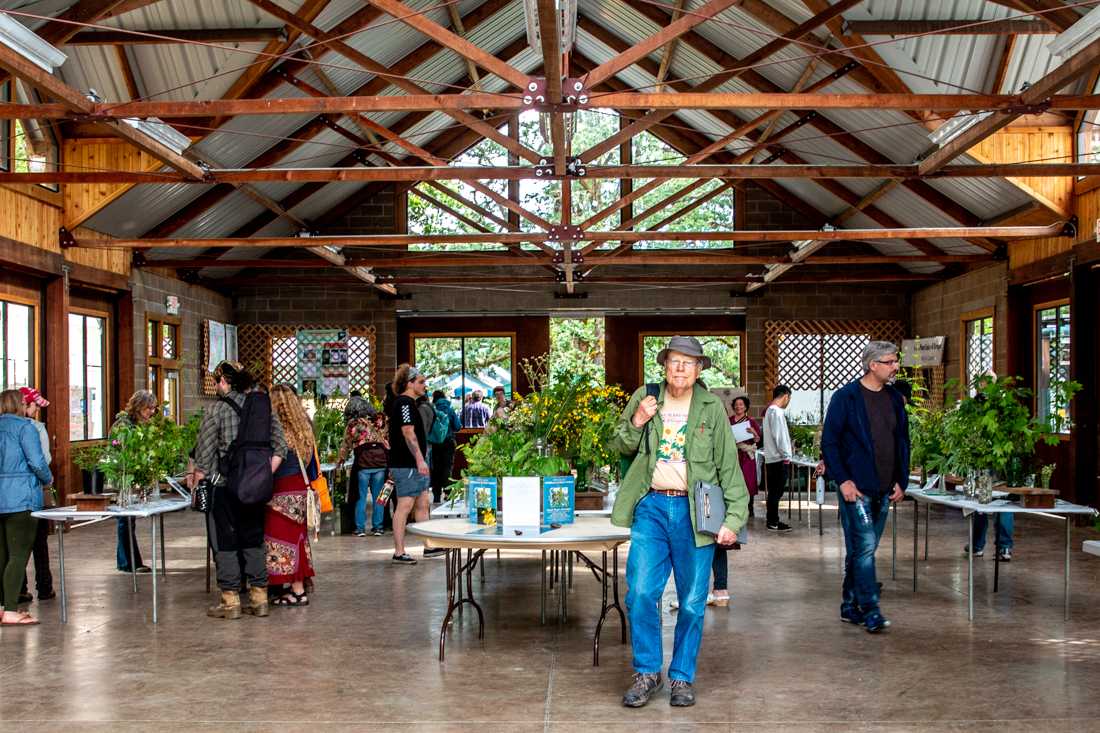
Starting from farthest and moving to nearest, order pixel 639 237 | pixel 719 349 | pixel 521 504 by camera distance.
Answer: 1. pixel 719 349
2. pixel 639 237
3. pixel 521 504

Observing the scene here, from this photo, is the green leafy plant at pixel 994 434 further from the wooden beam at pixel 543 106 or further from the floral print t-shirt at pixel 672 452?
the floral print t-shirt at pixel 672 452

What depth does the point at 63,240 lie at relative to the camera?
32.2ft

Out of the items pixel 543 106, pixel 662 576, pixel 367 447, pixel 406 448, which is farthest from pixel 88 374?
pixel 662 576

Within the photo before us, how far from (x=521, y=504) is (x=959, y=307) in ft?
31.4

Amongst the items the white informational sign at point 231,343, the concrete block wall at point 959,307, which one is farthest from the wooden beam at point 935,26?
the white informational sign at point 231,343

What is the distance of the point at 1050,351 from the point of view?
10.8m

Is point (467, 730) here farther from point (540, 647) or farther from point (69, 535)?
point (69, 535)

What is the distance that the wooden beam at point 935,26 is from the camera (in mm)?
7801

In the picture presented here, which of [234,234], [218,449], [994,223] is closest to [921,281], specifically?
[994,223]

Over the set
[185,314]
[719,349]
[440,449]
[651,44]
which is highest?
[651,44]

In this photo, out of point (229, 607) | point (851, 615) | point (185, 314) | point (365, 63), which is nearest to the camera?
point (851, 615)

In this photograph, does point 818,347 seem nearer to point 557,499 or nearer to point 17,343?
point 17,343

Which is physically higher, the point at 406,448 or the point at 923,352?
the point at 923,352

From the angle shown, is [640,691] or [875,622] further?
[875,622]
